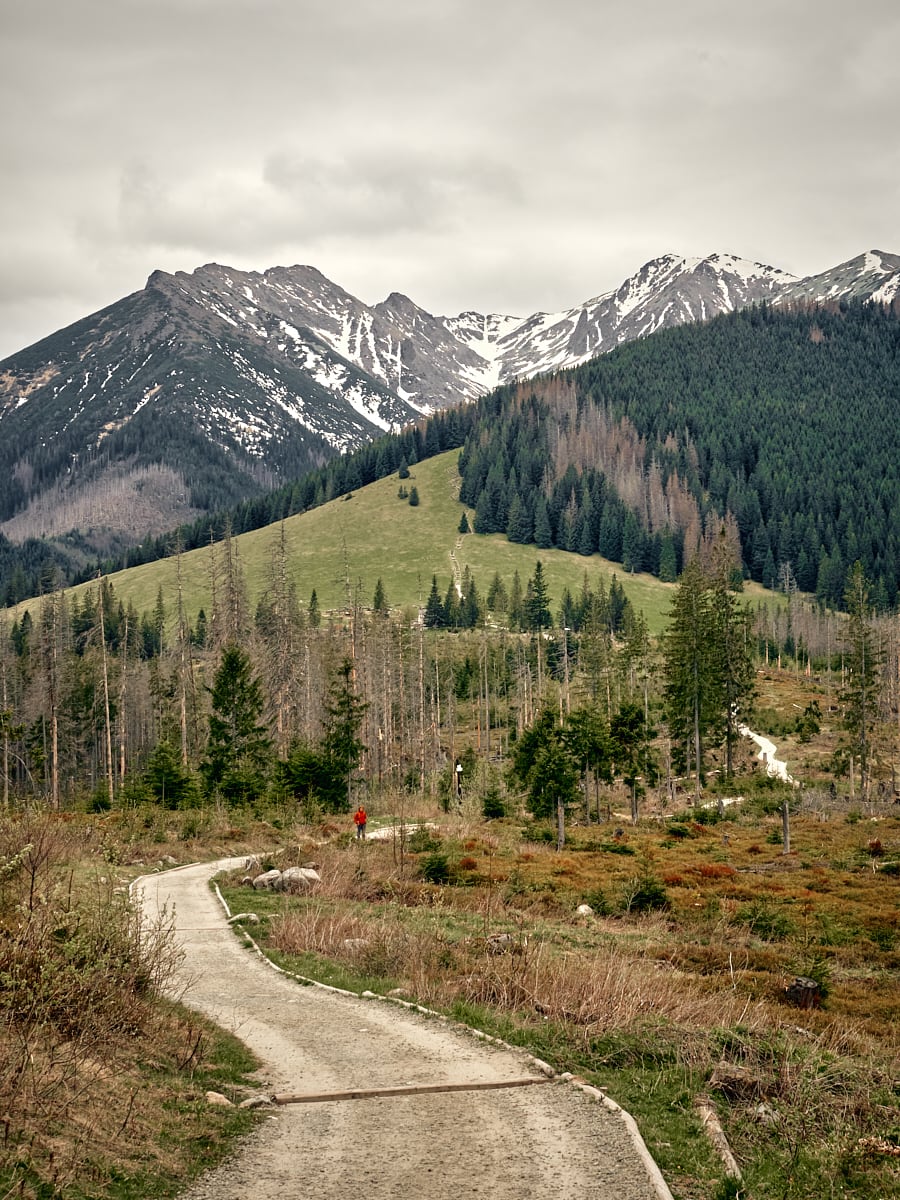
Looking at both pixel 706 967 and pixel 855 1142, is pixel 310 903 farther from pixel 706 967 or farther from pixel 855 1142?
pixel 855 1142

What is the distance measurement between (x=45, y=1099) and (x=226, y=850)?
30.7 meters

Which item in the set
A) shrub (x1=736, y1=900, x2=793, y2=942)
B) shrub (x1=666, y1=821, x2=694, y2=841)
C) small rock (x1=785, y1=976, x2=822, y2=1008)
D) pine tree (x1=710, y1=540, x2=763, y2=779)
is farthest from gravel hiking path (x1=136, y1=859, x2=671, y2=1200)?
pine tree (x1=710, y1=540, x2=763, y2=779)

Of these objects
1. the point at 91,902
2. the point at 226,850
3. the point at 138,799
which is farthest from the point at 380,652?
the point at 91,902

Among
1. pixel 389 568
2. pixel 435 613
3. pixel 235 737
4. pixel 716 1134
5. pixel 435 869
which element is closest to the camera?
pixel 716 1134

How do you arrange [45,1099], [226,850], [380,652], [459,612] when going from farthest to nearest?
[459,612], [380,652], [226,850], [45,1099]

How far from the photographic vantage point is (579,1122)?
394 inches

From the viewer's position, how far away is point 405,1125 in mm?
9922

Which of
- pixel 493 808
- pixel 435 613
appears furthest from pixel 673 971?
pixel 435 613

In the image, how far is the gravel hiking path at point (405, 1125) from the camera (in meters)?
8.43

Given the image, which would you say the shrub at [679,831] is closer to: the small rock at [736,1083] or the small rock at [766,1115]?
the small rock at [736,1083]

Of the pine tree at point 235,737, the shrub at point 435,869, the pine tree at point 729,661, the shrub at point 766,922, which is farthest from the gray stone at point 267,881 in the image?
the pine tree at point 729,661

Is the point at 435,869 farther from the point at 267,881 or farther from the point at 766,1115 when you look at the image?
the point at 766,1115

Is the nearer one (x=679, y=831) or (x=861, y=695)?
(x=679, y=831)

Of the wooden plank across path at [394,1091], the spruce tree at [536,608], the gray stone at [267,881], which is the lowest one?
the gray stone at [267,881]
